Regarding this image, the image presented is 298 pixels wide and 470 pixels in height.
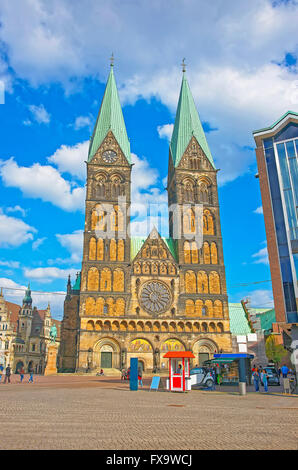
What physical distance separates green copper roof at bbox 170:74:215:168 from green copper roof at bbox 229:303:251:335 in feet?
79.7

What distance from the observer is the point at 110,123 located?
59.5m

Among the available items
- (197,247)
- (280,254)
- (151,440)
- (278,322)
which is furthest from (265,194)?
(151,440)

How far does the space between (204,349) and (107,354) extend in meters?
12.6

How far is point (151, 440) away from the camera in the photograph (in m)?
7.92

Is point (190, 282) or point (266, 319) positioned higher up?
point (190, 282)

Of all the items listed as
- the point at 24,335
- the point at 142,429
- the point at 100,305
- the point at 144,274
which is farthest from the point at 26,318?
the point at 142,429

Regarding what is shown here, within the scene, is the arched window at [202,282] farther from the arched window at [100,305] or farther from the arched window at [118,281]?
the arched window at [100,305]

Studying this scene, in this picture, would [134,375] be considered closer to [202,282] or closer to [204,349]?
[204,349]

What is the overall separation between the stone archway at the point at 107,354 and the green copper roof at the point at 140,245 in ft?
40.1

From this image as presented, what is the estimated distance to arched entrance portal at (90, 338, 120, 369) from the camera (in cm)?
4747

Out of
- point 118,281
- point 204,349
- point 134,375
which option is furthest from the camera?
point 118,281

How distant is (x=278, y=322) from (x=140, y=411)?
21.6 m

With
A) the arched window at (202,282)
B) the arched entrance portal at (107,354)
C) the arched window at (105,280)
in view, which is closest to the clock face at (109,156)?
the arched window at (105,280)
